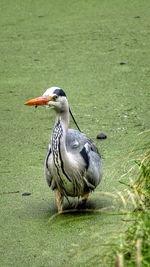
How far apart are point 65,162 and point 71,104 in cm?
162

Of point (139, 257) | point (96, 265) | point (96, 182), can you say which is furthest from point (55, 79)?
point (139, 257)

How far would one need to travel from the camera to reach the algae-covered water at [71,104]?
14.0ft

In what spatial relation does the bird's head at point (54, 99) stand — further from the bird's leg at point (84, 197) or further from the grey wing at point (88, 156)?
the bird's leg at point (84, 197)

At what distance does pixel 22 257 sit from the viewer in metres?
4.11

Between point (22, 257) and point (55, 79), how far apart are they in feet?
9.08

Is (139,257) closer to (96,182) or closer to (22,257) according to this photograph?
(22,257)

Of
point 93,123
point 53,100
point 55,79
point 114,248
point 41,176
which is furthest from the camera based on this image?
point 55,79

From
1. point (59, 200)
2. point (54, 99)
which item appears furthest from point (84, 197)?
point (54, 99)

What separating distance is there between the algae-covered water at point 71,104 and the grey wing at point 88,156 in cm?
11

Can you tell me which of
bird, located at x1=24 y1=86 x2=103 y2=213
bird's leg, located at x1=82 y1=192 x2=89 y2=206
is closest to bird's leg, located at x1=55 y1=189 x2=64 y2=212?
bird, located at x1=24 y1=86 x2=103 y2=213

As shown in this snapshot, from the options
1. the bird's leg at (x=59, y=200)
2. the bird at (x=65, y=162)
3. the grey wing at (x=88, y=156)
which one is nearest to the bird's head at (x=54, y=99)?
the bird at (x=65, y=162)

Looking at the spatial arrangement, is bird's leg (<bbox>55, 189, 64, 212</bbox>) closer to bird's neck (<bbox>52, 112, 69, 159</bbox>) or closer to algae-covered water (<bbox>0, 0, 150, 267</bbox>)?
algae-covered water (<bbox>0, 0, 150, 267</bbox>)

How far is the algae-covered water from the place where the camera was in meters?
4.28

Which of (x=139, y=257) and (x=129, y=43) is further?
(x=129, y=43)
